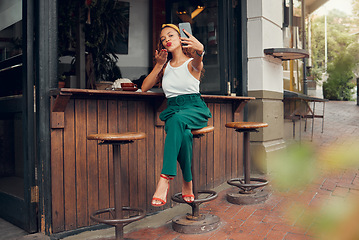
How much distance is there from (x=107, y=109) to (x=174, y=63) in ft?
2.34

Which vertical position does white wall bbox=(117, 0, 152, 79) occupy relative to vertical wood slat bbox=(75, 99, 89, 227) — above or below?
above

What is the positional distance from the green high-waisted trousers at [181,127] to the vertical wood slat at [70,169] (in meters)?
0.74

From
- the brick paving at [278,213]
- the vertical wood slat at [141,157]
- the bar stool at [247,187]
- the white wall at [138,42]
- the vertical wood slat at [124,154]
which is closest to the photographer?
the brick paving at [278,213]

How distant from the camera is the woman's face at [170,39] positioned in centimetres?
285

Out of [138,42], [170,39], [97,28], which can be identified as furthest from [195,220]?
[138,42]

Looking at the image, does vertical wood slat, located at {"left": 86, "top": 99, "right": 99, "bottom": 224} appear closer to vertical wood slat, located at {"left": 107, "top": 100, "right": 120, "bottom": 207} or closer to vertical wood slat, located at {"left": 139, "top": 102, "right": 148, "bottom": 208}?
vertical wood slat, located at {"left": 107, "top": 100, "right": 120, "bottom": 207}

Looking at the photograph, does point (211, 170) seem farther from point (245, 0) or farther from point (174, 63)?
point (245, 0)

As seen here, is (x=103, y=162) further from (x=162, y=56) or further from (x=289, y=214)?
(x=289, y=214)

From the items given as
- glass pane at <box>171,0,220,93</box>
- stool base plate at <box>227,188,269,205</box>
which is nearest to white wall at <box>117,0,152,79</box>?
glass pane at <box>171,0,220,93</box>

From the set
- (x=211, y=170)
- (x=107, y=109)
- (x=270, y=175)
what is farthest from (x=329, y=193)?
(x=107, y=109)

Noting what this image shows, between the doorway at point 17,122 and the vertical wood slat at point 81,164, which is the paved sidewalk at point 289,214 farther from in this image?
the doorway at point 17,122

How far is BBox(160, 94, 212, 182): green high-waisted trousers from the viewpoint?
8.31 feet

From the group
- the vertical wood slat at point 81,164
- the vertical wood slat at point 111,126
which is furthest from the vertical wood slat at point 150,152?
the vertical wood slat at point 81,164

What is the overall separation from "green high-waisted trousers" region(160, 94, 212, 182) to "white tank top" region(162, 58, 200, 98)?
0.04m
